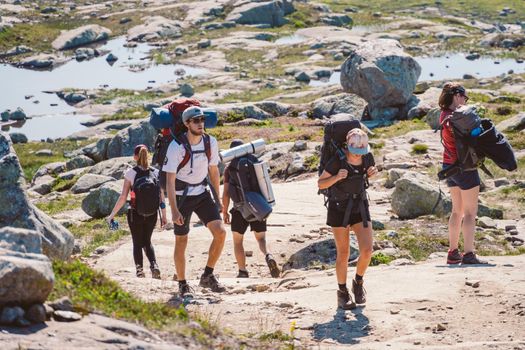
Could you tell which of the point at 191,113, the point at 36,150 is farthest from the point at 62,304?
the point at 36,150

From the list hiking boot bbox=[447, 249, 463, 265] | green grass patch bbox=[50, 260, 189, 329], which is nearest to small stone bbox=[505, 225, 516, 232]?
hiking boot bbox=[447, 249, 463, 265]

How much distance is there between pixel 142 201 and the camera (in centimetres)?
1424

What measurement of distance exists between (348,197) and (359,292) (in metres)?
1.54

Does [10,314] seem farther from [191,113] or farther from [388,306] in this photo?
[388,306]

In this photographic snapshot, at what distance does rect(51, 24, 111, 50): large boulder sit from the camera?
10338 cm

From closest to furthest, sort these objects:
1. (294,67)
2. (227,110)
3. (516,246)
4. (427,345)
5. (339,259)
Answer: (427,345) < (339,259) < (516,246) < (227,110) < (294,67)

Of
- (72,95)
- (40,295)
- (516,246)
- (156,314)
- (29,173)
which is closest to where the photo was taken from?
(40,295)

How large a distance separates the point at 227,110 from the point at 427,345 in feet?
123

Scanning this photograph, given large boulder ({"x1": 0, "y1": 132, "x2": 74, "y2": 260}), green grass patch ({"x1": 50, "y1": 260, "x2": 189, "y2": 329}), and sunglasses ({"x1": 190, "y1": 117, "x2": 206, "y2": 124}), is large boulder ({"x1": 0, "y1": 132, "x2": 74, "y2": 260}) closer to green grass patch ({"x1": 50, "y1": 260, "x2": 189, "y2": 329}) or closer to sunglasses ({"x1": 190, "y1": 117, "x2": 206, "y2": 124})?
green grass patch ({"x1": 50, "y1": 260, "x2": 189, "y2": 329})

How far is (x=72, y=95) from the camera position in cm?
7106

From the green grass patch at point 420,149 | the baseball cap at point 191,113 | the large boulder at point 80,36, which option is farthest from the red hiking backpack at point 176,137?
the large boulder at point 80,36

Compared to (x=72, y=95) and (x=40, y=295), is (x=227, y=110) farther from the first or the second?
(x=40, y=295)

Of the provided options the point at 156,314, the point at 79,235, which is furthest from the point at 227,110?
the point at 156,314

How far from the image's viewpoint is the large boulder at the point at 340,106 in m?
43.5
